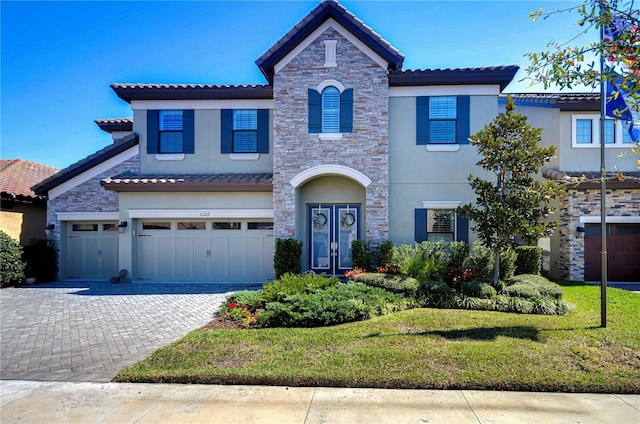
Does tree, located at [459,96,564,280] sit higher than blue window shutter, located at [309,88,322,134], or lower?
lower

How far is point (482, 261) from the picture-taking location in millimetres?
11156

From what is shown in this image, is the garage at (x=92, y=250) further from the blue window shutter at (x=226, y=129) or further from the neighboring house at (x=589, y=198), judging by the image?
the neighboring house at (x=589, y=198)

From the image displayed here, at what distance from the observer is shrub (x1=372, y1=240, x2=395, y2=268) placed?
38.2ft

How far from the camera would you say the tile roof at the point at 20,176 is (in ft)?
48.6

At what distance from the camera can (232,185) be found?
12820 mm

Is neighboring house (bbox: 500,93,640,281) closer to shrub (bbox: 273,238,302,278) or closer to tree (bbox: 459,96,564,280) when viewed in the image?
tree (bbox: 459,96,564,280)

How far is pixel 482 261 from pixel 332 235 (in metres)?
5.13

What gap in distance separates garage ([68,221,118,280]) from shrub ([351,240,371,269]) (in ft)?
30.8

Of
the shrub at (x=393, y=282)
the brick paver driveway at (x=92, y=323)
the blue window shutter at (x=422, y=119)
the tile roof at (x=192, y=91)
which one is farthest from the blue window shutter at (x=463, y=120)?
the brick paver driveway at (x=92, y=323)

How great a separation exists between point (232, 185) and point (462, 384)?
995cm

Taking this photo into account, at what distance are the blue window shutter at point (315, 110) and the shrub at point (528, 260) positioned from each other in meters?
8.12

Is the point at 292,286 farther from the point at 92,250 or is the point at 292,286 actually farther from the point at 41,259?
the point at 41,259

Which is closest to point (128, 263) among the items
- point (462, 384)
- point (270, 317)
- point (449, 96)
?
point (270, 317)

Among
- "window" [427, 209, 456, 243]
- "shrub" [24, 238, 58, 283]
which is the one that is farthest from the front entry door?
"shrub" [24, 238, 58, 283]
